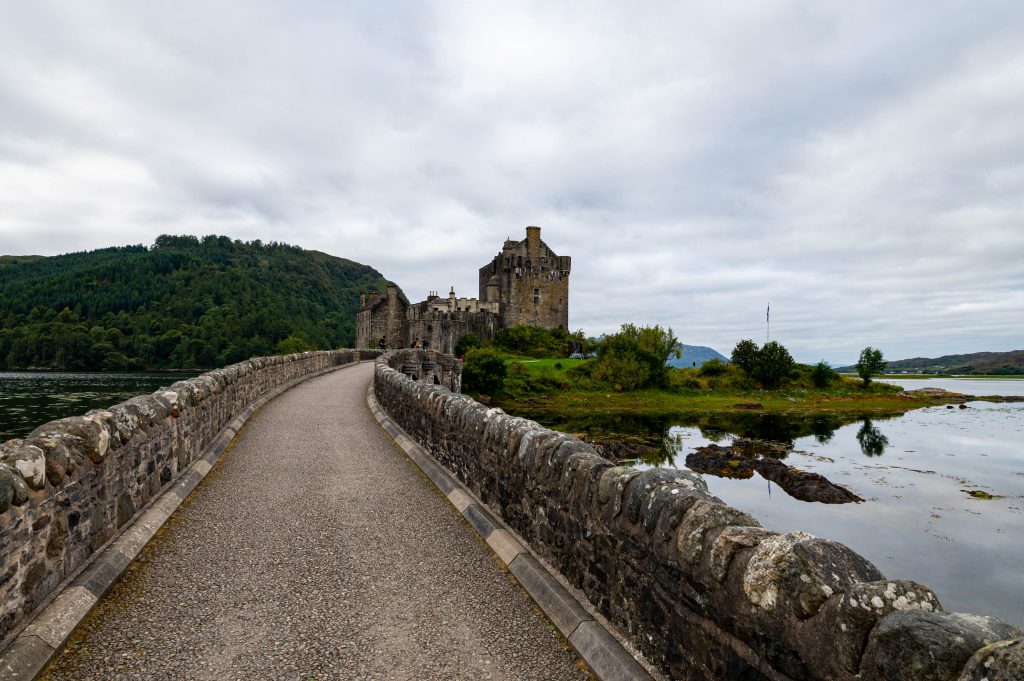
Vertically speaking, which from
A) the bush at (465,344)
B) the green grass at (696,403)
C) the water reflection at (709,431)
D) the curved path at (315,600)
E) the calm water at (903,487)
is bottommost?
the calm water at (903,487)

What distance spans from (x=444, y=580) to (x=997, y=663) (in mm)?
3889

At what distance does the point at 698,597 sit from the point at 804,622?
2.26ft

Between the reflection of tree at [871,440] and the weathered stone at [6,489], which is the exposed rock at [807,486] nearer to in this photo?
the reflection of tree at [871,440]

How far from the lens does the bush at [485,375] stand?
44.7 meters

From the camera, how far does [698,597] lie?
3.01m

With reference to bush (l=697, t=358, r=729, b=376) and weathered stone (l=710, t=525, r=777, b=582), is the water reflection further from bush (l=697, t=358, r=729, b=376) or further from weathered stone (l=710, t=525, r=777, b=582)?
weathered stone (l=710, t=525, r=777, b=582)

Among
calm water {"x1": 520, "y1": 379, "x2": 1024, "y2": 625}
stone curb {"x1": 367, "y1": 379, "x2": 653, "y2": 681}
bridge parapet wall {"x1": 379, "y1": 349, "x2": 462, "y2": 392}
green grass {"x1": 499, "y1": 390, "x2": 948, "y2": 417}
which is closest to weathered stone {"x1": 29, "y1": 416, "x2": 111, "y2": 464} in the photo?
stone curb {"x1": 367, "y1": 379, "x2": 653, "y2": 681}

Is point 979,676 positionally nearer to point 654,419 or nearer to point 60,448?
point 60,448

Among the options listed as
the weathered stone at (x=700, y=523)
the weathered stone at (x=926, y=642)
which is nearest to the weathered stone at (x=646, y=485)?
the weathered stone at (x=700, y=523)

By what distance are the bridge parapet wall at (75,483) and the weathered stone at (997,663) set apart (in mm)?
4669

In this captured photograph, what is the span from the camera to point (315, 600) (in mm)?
4422

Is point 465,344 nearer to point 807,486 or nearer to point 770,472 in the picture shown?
point 770,472

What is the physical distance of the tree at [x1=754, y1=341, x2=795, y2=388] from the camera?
5625cm

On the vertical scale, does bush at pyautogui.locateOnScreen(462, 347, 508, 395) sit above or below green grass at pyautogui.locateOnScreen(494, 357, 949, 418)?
above
